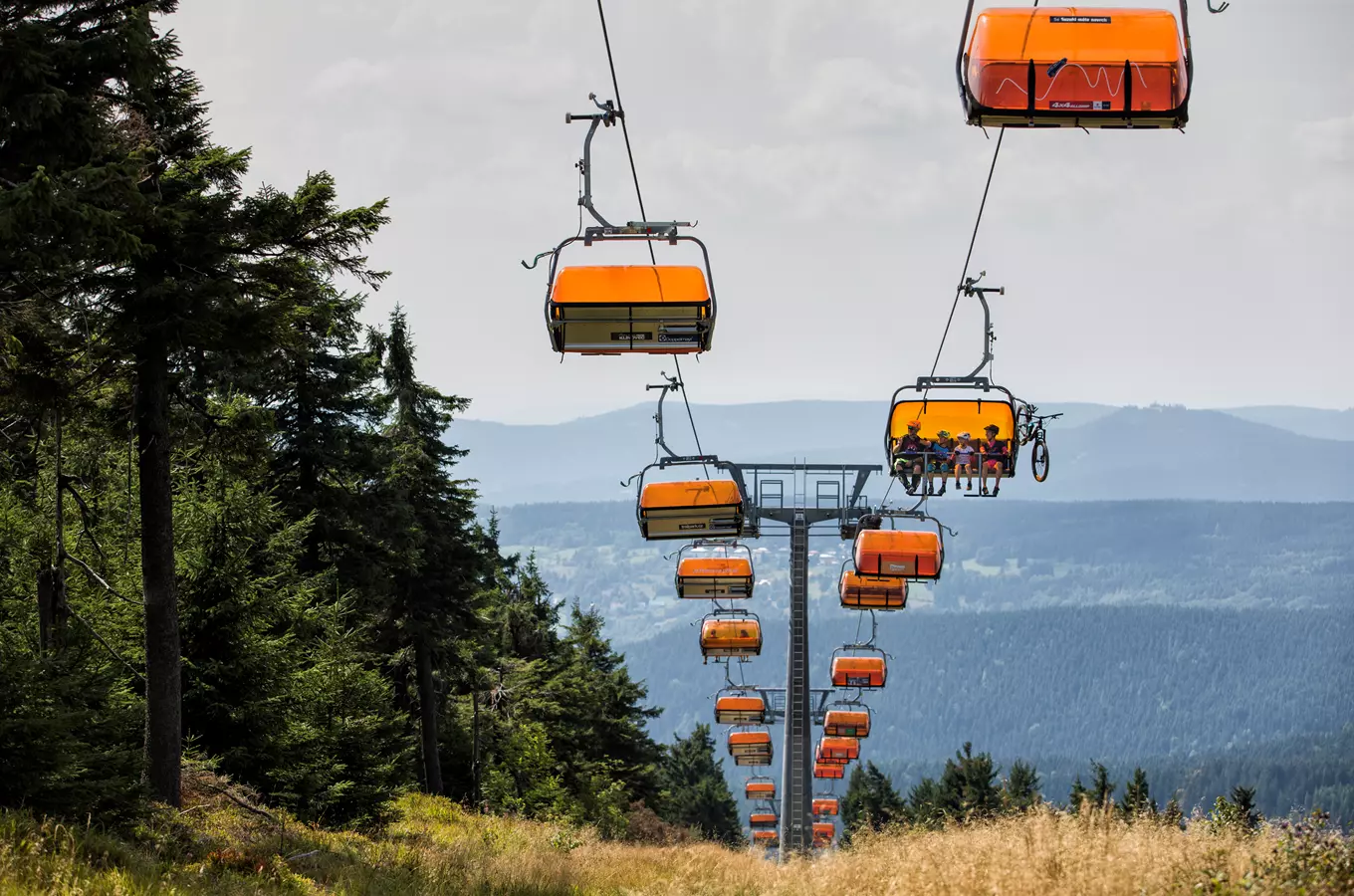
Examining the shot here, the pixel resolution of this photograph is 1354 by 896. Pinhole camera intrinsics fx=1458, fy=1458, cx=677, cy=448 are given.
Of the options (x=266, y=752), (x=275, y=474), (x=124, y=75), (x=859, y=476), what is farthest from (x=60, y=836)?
(x=859, y=476)

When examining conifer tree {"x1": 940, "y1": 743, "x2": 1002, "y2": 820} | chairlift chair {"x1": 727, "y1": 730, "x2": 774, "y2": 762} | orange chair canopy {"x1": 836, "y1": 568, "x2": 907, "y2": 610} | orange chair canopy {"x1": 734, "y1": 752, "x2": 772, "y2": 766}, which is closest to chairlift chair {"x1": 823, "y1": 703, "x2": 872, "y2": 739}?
chairlift chair {"x1": 727, "y1": 730, "x2": 774, "y2": 762}

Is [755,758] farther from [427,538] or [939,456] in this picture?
[939,456]

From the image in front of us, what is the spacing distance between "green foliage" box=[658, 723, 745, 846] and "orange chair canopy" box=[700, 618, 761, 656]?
194 ft

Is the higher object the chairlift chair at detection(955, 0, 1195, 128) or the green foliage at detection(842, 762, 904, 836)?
the chairlift chair at detection(955, 0, 1195, 128)

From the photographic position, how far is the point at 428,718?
111ft

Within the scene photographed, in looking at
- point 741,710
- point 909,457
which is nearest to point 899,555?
point 909,457

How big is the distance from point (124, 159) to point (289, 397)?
1512 centimetres

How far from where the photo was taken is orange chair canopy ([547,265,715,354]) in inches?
482

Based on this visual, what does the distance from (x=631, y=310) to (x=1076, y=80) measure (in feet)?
15.4

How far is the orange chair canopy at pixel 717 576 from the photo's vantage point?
3048cm

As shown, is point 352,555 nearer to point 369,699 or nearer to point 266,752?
point 369,699

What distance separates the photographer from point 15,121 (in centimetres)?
1166

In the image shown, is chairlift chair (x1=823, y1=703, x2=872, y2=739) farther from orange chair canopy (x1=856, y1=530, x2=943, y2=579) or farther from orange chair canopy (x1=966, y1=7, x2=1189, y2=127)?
orange chair canopy (x1=966, y1=7, x2=1189, y2=127)

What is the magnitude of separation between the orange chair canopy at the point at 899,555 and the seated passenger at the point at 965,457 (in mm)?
4723
